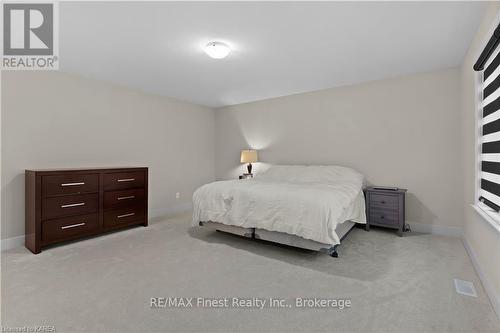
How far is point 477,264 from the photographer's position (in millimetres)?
2180

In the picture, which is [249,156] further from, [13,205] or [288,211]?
[13,205]

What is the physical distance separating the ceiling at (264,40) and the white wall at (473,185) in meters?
0.15

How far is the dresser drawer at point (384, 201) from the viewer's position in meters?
3.23

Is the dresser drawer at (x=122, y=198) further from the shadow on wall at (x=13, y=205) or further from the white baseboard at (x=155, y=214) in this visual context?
the shadow on wall at (x=13, y=205)

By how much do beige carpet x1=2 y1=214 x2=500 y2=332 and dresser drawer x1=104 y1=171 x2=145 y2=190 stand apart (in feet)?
2.53

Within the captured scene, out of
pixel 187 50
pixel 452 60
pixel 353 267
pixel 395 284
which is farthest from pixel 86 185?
pixel 452 60

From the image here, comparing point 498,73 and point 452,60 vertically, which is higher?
point 452,60

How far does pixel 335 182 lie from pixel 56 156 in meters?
3.91

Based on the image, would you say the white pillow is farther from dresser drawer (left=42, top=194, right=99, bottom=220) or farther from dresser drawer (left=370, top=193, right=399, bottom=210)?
dresser drawer (left=42, top=194, right=99, bottom=220)

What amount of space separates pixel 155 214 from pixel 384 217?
3.79 m

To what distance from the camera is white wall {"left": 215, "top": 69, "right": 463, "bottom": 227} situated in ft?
10.6

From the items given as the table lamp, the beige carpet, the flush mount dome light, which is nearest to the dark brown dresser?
the beige carpet

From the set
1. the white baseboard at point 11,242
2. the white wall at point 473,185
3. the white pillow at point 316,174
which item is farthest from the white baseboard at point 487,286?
the white baseboard at point 11,242

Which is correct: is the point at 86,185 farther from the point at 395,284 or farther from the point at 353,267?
the point at 395,284
